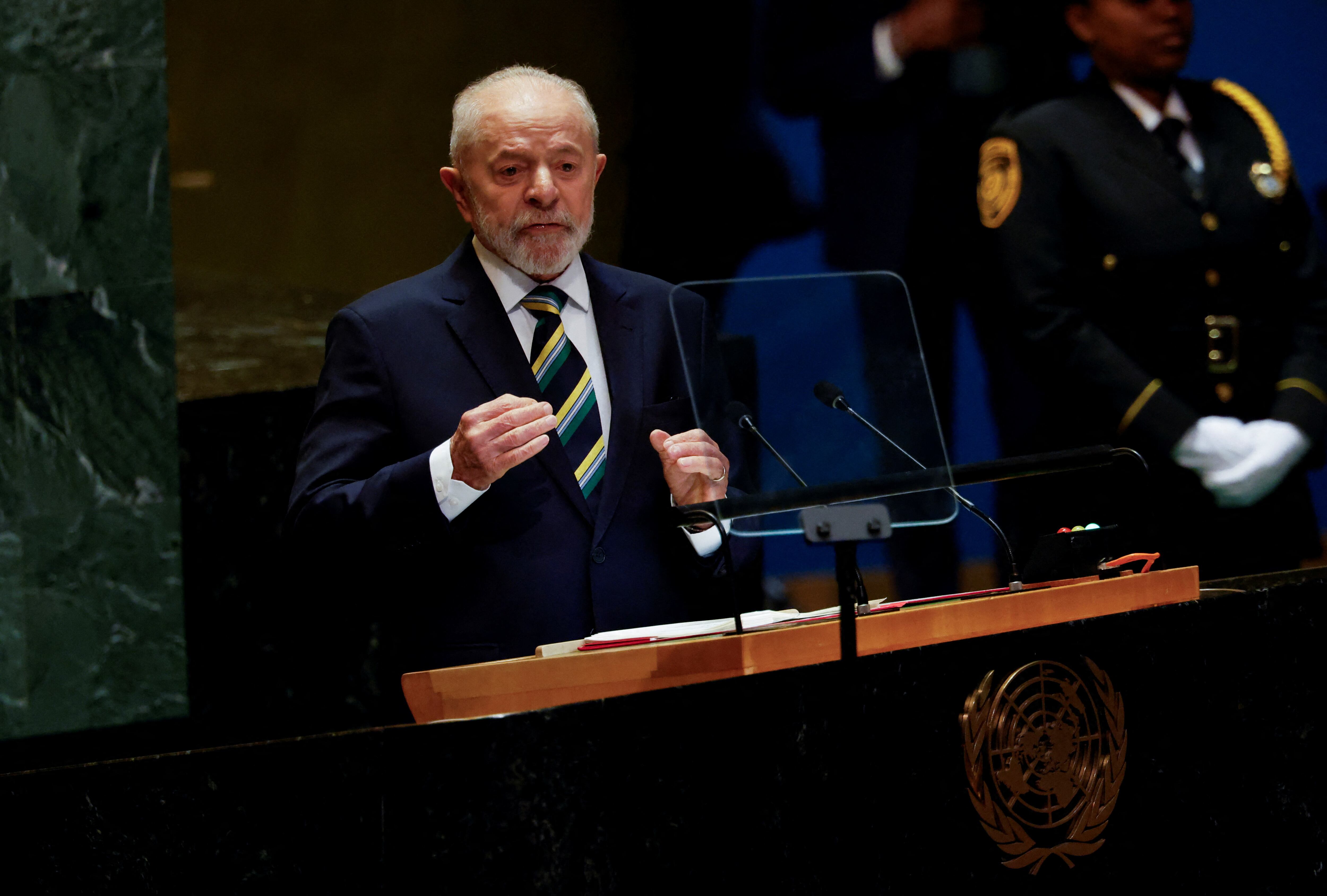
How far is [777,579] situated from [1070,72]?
1430 millimetres

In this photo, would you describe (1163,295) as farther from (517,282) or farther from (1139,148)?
(517,282)

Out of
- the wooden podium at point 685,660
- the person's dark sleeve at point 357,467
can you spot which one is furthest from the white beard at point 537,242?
the wooden podium at point 685,660

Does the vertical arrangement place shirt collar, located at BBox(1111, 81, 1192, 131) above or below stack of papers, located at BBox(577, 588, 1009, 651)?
above

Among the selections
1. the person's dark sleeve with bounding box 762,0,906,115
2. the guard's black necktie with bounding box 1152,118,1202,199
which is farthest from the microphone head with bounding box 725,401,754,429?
the guard's black necktie with bounding box 1152,118,1202,199

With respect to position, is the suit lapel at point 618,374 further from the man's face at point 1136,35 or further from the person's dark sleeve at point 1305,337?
the person's dark sleeve at point 1305,337

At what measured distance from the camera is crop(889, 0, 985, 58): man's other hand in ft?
9.94

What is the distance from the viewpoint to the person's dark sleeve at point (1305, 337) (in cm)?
302

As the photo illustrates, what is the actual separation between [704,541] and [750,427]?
0.39 m

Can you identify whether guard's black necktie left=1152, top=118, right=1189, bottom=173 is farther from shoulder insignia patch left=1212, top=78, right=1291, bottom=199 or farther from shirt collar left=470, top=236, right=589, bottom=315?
shirt collar left=470, top=236, right=589, bottom=315

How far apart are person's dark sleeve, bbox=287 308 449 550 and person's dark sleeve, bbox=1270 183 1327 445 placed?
217 centimetres

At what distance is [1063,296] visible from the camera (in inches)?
117

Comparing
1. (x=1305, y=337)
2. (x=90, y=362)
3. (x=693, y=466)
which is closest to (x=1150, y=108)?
(x=1305, y=337)

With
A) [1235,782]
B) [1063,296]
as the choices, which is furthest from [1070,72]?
[1235,782]

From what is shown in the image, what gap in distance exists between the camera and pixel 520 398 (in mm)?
1777
